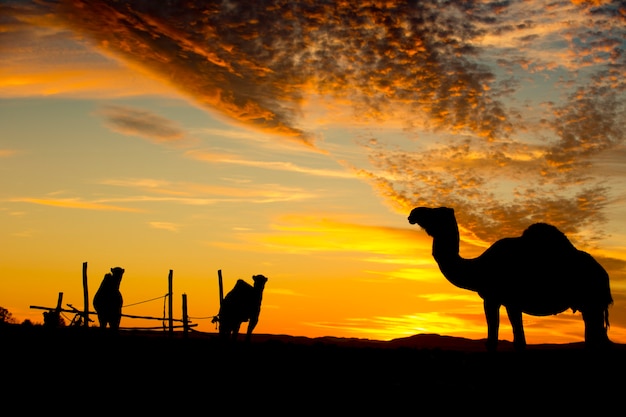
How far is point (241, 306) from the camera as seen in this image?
2634cm

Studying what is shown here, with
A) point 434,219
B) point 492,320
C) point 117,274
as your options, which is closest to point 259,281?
point 117,274

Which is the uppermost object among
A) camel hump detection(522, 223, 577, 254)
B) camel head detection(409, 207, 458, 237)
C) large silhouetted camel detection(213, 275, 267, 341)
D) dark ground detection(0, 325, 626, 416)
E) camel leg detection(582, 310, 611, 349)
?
camel head detection(409, 207, 458, 237)

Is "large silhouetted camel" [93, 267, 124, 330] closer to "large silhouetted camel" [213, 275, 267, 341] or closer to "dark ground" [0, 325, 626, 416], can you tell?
"large silhouetted camel" [213, 275, 267, 341]

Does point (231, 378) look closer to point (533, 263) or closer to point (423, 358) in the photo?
point (423, 358)

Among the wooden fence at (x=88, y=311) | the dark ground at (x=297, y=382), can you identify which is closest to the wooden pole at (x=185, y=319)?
the wooden fence at (x=88, y=311)

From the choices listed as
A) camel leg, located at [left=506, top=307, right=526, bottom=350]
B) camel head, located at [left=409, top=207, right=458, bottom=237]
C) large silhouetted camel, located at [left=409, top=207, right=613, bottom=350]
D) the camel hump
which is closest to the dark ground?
camel leg, located at [left=506, top=307, right=526, bottom=350]

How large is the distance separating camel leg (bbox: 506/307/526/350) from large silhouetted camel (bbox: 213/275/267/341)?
40.1 ft

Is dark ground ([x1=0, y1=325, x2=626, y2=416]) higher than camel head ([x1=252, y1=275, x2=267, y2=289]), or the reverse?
camel head ([x1=252, y1=275, x2=267, y2=289])

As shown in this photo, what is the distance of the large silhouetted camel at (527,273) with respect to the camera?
15.9 m

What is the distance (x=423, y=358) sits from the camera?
1650 cm

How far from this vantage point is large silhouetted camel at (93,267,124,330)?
89.2 feet

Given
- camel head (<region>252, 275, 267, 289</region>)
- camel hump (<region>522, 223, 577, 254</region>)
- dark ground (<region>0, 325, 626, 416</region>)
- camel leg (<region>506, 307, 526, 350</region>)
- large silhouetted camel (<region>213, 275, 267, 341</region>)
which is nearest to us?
dark ground (<region>0, 325, 626, 416</region>)

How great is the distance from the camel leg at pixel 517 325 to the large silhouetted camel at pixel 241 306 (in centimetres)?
1221

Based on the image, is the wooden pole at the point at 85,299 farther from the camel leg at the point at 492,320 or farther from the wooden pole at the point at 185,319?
the camel leg at the point at 492,320
